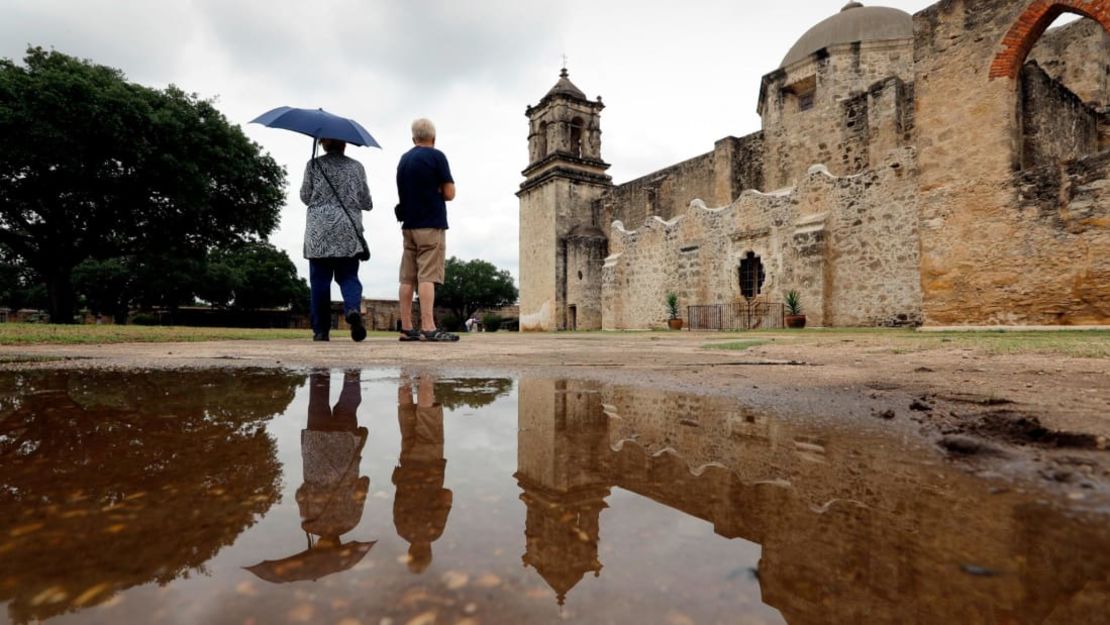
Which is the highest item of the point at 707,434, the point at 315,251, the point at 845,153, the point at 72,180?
the point at 845,153

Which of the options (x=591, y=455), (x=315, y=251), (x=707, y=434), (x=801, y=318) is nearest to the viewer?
(x=591, y=455)

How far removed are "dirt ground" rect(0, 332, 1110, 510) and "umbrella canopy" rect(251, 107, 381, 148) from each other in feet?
8.04

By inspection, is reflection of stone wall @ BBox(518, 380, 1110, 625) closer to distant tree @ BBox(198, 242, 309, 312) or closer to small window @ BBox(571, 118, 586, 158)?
small window @ BBox(571, 118, 586, 158)

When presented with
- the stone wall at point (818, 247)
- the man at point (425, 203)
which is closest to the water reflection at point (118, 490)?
the man at point (425, 203)

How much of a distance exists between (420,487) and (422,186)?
16.1ft

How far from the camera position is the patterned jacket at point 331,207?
17.5 ft

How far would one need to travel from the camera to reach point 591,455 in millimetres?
1135

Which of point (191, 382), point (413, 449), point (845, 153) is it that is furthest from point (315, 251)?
point (845, 153)

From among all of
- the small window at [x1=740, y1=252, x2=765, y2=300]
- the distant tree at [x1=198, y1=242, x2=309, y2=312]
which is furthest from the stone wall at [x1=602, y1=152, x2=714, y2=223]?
the distant tree at [x1=198, y1=242, x2=309, y2=312]

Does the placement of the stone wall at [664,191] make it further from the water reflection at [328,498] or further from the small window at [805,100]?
the water reflection at [328,498]

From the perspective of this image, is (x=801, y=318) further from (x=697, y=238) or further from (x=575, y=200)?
(x=575, y=200)

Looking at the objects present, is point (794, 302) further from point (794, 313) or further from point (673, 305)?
point (673, 305)

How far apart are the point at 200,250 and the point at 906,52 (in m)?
24.6

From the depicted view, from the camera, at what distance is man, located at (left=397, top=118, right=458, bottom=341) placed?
541 cm
